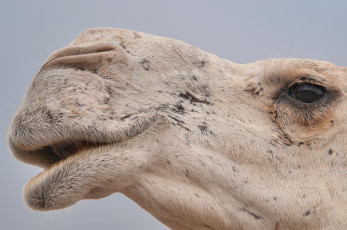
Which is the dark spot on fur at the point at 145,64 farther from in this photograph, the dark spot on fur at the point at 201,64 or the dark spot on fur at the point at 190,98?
the dark spot on fur at the point at 201,64

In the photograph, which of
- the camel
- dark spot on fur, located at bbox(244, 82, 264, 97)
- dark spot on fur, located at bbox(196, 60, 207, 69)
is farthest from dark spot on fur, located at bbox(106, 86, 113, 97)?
dark spot on fur, located at bbox(244, 82, 264, 97)

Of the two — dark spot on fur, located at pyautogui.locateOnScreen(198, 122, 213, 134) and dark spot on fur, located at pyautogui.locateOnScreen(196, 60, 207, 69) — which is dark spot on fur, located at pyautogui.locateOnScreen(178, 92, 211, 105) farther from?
dark spot on fur, located at pyautogui.locateOnScreen(196, 60, 207, 69)

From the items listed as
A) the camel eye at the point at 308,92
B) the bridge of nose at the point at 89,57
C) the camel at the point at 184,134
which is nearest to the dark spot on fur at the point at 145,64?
the camel at the point at 184,134

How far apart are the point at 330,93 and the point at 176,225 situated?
3.95 ft

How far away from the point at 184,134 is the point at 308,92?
2.85 ft

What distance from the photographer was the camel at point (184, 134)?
2.06 m

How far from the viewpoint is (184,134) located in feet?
7.66

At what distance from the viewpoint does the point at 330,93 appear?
2.68 m

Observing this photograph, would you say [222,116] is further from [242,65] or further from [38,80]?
[38,80]

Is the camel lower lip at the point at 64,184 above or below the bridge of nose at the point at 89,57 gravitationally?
below

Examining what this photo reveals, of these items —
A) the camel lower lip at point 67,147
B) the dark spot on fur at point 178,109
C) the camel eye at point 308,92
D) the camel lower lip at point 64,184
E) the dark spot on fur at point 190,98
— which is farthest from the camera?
the camel eye at point 308,92

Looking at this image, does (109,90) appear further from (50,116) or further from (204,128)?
(204,128)

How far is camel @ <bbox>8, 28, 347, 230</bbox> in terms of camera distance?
2061 mm

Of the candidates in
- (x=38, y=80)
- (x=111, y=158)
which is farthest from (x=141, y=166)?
(x=38, y=80)
